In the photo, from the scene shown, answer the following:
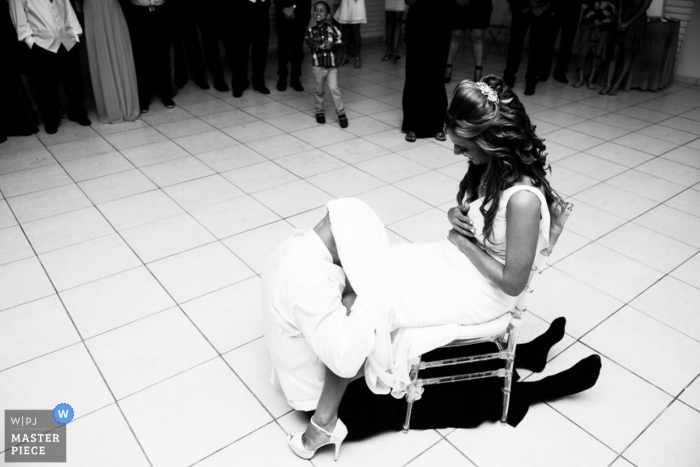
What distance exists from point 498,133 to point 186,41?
5104 millimetres

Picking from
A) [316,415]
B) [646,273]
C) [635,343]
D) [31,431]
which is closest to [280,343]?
[316,415]

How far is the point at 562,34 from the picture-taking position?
6.41 m

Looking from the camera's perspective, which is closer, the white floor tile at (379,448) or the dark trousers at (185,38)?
the white floor tile at (379,448)

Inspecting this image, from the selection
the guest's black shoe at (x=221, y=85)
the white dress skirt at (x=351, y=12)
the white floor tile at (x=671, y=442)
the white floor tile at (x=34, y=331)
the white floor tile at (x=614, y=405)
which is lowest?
the white floor tile at (x=671, y=442)

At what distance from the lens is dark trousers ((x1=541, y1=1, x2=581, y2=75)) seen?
6.00 meters

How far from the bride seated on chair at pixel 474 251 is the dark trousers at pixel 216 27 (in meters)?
4.51

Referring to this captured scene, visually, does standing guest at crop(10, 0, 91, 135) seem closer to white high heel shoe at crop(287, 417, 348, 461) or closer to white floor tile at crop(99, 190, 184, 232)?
white floor tile at crop(99, 190, 184, 232)

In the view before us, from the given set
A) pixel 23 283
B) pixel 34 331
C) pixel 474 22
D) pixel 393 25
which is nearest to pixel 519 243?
pixel 34 331

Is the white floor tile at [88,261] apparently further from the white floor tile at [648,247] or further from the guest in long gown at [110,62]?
the white floor tile at [648,247]

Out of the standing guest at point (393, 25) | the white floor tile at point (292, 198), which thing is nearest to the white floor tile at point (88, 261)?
the white floor tile at point (292, 198)

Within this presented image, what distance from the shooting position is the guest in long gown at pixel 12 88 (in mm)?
4270

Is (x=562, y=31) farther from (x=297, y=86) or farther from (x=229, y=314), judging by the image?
(x=229, y=314)

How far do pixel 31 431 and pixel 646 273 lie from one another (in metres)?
3.02

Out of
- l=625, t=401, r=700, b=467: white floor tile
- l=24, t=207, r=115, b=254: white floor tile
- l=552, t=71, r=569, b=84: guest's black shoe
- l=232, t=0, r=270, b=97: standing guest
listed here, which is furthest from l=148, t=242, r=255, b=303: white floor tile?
l=552, t=71, r=569, b=84: guest's black shoe
